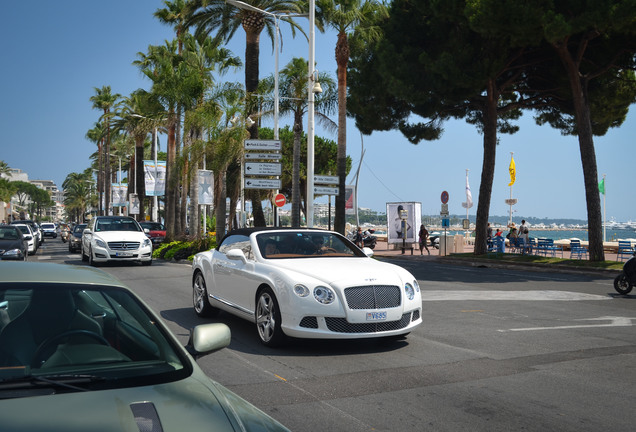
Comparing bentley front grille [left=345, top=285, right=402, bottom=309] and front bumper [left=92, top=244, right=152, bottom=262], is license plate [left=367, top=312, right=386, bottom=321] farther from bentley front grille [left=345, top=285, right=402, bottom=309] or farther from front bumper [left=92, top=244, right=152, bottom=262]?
front bumper [left=92, top=244, right=152, bottom=262]

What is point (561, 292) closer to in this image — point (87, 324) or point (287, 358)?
point (287, 358)

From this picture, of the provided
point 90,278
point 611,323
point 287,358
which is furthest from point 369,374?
point 611,323

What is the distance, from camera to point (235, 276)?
8750 millimetres

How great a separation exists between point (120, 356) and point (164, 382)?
40 centimetres

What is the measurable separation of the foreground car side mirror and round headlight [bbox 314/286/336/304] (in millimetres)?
3940

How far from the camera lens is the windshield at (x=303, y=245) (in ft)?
28.2

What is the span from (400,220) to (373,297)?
3040cm

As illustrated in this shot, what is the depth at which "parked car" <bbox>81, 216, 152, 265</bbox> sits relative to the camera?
66.6 feet

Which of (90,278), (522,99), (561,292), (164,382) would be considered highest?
(522,99)

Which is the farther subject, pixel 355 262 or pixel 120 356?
pixel 355 262

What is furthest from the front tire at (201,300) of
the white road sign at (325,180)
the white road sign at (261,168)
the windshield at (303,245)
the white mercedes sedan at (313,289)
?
the white road sign at (261,168)

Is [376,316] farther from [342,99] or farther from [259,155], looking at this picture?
[342,99]

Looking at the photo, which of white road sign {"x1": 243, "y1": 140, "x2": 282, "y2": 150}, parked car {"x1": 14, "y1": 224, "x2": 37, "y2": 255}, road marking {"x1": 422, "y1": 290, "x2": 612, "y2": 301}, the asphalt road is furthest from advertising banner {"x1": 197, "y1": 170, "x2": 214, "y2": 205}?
the asphalt road

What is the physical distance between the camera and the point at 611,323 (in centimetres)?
991
